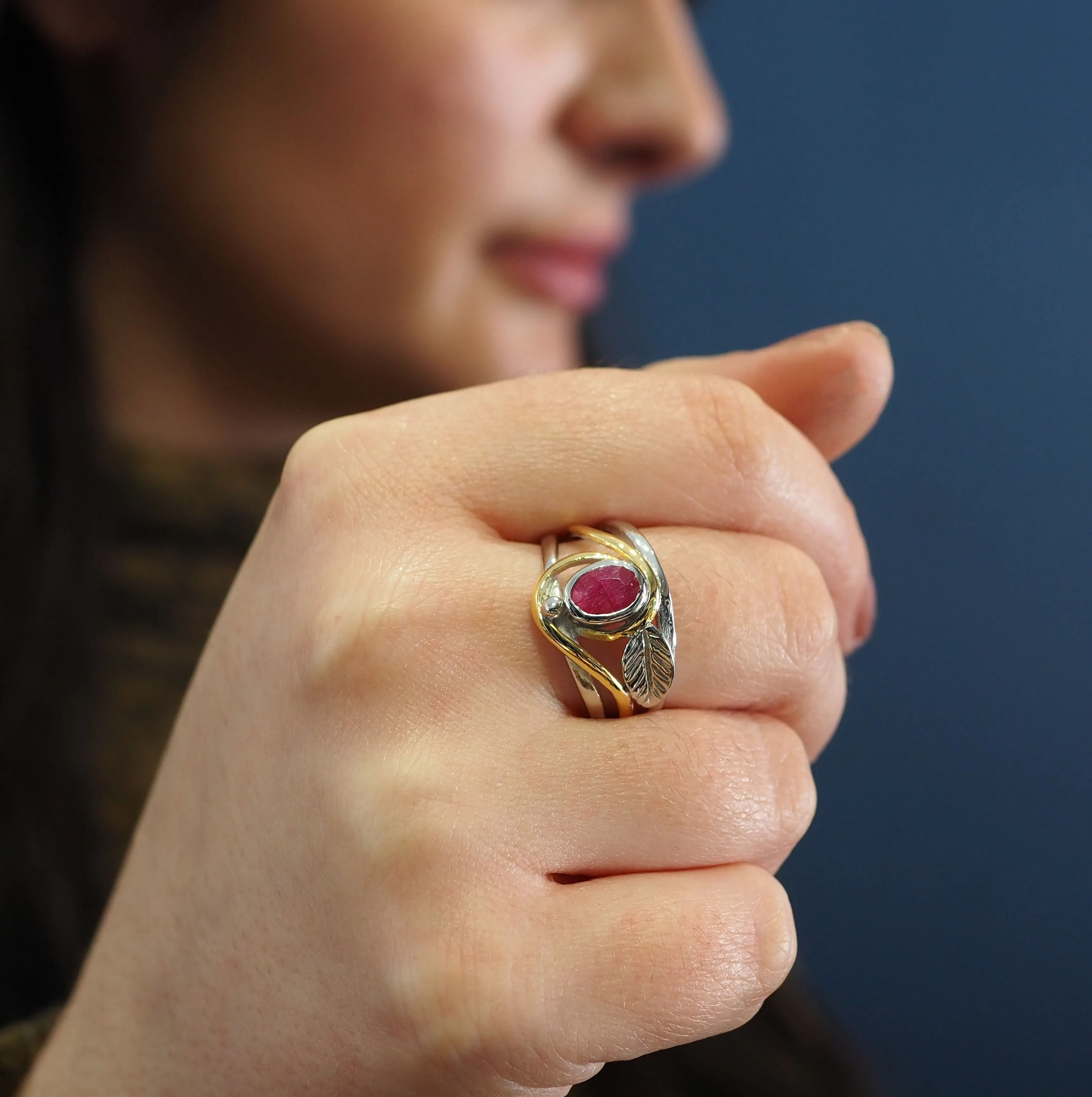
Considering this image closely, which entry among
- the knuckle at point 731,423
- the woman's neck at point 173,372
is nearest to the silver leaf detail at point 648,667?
the knuckle at point 731,423

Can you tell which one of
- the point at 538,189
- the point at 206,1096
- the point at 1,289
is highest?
the point at 538,189

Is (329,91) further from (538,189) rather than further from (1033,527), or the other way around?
(1033,527)

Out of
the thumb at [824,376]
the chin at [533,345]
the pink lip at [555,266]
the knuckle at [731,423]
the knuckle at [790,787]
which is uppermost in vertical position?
the pink lip at [555,266]

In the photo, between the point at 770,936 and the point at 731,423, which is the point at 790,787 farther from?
the point at 731,423

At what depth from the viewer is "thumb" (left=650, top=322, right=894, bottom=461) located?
495 mm

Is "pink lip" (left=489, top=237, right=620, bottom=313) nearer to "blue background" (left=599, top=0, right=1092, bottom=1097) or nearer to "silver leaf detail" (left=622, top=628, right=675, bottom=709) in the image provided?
"blue background" (left=599, top=0, right=1092, bottom=1097)

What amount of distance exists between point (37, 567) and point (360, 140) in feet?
2.03

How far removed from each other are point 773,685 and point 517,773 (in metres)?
0.15

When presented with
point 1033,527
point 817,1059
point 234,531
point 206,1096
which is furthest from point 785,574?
point 1033,527

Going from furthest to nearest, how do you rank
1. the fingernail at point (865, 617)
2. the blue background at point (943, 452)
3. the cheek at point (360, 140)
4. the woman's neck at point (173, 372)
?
1. the blue background at point (943, 452)
2. the woman's neck at point (173, 372)
3. the cheek at point (360, 140)
4. the fingernail at point (865, 617)

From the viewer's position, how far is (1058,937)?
55.8 inches

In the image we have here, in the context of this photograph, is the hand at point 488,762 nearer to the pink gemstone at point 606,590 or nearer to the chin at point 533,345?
the pink gemstone at point 606,590

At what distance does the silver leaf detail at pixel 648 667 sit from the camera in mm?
432

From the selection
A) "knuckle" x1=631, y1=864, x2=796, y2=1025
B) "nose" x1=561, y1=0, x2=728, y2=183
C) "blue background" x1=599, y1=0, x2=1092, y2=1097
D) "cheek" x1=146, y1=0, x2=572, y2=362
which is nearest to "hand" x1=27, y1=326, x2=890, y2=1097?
"knuckle" x1=631, y1=864, x2=796, y2=1025
